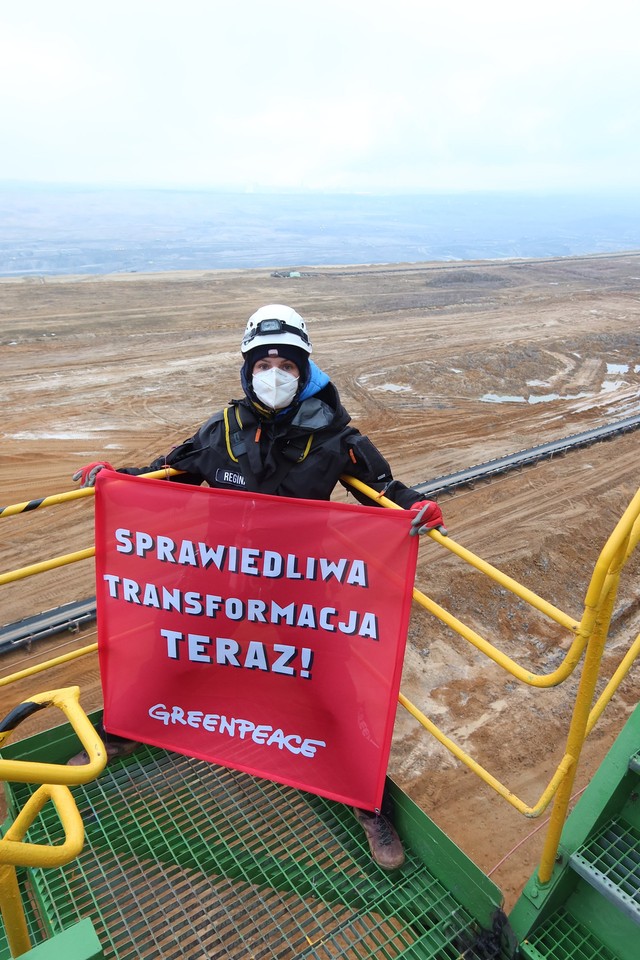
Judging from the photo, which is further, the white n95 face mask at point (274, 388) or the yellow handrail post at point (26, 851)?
the white n95 face mask at point (274, 388)

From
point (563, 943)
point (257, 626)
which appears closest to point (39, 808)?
point (257, 626)

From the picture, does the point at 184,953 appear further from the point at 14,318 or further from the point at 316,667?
the point at 14,318

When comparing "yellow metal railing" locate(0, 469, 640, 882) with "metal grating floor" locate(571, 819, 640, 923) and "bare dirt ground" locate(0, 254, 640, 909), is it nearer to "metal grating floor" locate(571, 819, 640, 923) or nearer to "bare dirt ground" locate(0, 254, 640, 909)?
"metal grating floor" locate(571, 819, 640, 923)

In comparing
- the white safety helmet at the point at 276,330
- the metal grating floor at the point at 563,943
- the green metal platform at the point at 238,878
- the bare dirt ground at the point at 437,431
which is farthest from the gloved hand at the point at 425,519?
the bare dirt ground at the point at 437,431

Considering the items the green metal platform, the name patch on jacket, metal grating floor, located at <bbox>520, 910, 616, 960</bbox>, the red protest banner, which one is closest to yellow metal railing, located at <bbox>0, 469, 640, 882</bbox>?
metal grating floor, located at <bbox>520, 910, 616, 960</bbox>

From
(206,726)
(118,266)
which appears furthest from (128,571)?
(118,266)

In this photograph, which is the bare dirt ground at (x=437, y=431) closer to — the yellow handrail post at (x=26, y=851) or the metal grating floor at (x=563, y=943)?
the metal grating floor at (x=563, y=943)
